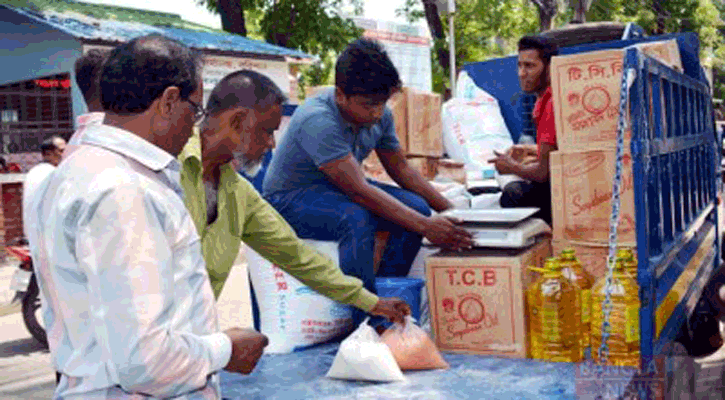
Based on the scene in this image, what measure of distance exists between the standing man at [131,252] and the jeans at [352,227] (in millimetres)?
1559

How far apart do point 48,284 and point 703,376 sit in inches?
120

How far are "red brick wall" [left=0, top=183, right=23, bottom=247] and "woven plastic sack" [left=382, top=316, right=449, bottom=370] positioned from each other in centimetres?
864

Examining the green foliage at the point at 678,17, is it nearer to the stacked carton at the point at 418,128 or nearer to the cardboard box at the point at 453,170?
the stacked carton at the point at 418,128

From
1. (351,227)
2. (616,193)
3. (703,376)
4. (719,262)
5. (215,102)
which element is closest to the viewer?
(616,193)

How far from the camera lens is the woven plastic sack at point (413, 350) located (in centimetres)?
283

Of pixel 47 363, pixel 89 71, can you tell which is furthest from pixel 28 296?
pixel 89 71

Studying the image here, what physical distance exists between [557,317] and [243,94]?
124 centimetres

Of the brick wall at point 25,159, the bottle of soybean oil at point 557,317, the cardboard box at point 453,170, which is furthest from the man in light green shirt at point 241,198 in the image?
the brick wall at point 25,159

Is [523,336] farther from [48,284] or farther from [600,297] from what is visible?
[48,284]

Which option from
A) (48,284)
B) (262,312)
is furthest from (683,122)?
(48,284)

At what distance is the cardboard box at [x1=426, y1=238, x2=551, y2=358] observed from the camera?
303 centimetres

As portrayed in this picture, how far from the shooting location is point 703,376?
12.5 ft

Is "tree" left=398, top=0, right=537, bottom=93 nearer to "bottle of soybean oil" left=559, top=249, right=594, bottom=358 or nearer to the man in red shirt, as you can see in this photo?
the man in red shirt

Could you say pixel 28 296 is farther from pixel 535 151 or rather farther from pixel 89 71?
pixel 535 151
